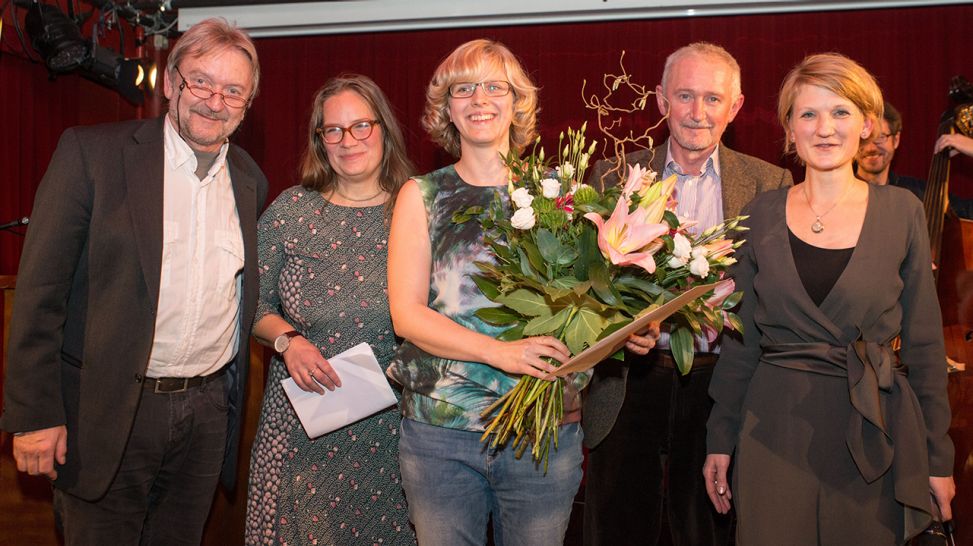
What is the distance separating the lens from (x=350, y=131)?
2.60m

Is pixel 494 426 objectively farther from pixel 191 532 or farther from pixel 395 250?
pixel 191 532

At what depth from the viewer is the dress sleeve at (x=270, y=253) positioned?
2.57 metres

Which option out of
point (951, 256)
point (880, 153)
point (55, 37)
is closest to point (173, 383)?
point (951, 256)

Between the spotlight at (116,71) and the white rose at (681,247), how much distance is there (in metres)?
4.41

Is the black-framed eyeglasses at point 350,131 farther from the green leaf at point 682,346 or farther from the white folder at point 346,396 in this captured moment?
the green leaf at point 682,346

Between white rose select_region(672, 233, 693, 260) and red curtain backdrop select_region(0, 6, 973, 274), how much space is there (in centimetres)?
328

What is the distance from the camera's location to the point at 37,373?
2035mm

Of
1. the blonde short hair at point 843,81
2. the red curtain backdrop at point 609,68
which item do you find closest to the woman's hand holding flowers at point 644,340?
the blonde short hair at point 843,81

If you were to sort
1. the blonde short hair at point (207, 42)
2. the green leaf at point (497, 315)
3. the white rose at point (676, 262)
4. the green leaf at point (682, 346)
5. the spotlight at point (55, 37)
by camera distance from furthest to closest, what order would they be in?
1. the spotlight at point (55, 37)
2. the blonde short hair at point (207, 42)
3. the green leaf at point (682, 346)
4. the green leaf at point (497, 315)
5. the white rose at point (676, 262)

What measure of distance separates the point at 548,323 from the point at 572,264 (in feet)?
0.46

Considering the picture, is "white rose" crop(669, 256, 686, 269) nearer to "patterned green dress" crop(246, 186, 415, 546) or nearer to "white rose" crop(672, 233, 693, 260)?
"white rose" crop(672, 233, 693, 260)

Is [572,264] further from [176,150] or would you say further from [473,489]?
[176,150]

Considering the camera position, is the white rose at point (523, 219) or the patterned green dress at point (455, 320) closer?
the white rose at point (523, 219)

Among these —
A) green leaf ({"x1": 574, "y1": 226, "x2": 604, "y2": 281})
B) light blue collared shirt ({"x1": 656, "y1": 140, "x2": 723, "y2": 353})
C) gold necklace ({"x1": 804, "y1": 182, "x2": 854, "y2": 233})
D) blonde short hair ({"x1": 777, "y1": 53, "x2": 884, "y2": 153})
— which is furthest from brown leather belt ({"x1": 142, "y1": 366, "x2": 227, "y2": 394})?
blonde short hair ({"x1": 777, "y1": 53, "x2": 884, "y2": 153})
